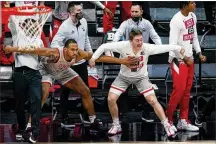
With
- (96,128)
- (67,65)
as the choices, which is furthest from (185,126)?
(67,65)

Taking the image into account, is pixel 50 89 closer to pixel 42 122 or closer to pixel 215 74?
pixel 42 122

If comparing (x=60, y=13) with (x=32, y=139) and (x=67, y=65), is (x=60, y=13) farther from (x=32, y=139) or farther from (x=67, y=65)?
(x=32, y=139)

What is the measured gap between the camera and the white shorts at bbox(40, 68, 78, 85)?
8.00m

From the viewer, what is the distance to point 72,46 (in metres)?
7.82

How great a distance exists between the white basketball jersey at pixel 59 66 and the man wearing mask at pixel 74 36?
0.26 m

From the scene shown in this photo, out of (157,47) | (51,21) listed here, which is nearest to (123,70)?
(157,47)

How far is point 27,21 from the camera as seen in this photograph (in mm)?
7719

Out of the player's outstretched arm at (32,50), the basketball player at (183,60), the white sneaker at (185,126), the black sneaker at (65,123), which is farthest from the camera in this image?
the black sneaker at (65,123)

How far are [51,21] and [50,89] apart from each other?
1.09 meters

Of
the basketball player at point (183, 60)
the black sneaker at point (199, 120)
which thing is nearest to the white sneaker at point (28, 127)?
the basketball player at point (183, 60)

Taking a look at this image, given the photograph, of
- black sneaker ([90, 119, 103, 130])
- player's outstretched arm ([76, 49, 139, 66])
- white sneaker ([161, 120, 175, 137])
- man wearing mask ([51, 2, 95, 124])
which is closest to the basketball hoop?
man wearing mask ([51, 2, 95, 124])

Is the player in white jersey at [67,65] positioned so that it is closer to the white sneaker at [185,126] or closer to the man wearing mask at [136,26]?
the man wearing mask at [136,26]

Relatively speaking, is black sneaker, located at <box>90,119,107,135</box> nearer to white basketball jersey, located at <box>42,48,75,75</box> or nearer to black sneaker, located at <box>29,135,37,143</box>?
white basketball jersey, located at <box>42,48,75,75</box>

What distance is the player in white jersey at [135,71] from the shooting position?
782 cm
